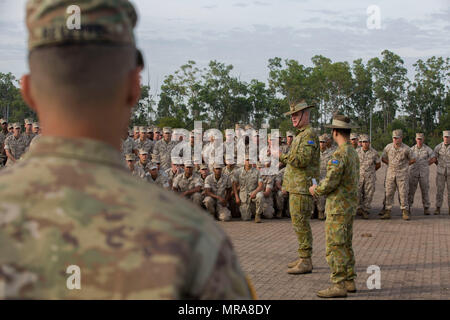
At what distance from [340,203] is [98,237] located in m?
4.73

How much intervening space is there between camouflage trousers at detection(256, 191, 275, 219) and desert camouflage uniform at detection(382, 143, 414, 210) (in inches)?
109

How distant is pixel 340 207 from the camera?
557 centimetres

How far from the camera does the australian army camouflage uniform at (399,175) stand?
12.5m

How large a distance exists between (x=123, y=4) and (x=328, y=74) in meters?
58.2

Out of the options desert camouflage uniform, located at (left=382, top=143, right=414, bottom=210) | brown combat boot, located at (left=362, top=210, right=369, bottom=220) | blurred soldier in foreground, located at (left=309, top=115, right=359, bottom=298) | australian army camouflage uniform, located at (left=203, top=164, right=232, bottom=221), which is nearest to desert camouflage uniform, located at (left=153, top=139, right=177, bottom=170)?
australian army camouflage uniform, located at (left=203, top=164, right=232, bottom=221)

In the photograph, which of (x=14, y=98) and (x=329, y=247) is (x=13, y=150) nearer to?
(x=329, y=247)

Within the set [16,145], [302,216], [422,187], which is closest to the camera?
[302,216]

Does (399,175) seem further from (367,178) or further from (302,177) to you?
(302,177)

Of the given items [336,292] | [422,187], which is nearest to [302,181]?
[336,292]

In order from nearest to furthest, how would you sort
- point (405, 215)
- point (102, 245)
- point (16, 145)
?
point (102, 245)
point (405, 215)
point (16, 145)

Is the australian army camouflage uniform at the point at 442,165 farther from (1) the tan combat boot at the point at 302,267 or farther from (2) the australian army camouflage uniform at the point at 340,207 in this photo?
(2) the australian army camouflage uniform at the point at 340,207

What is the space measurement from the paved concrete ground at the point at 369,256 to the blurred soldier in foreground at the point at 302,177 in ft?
1.05

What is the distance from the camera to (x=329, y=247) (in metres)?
5.64
